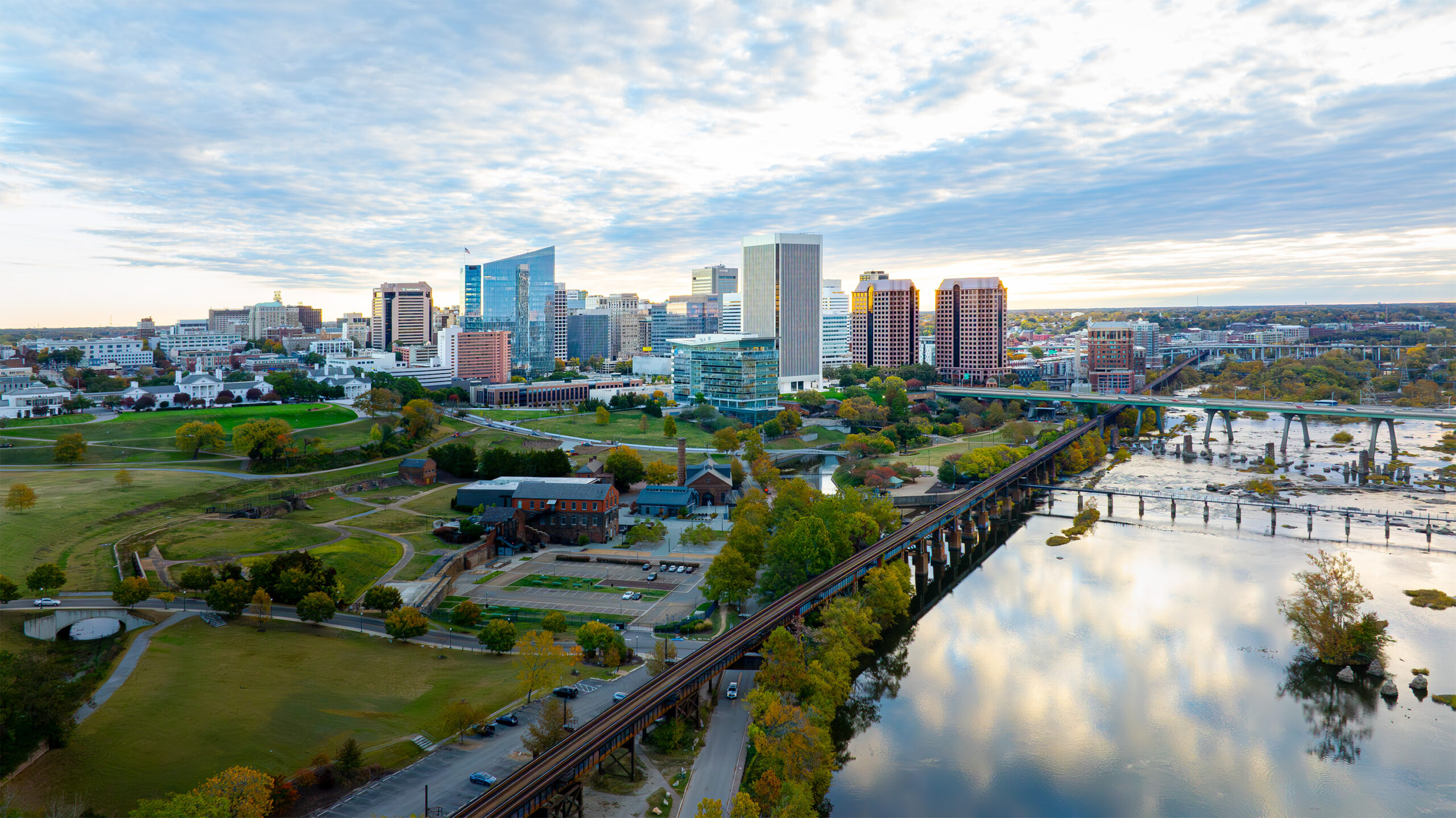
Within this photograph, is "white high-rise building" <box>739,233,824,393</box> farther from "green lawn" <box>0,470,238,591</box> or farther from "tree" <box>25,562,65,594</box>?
"tree" <box>25,562,65,594</box>

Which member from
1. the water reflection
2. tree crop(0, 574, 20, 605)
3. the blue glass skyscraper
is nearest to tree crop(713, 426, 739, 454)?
the water reflection

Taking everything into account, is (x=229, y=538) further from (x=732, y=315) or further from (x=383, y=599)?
(x=732, y=315)

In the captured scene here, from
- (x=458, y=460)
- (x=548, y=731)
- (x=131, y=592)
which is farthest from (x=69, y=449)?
(x=548, y=731)

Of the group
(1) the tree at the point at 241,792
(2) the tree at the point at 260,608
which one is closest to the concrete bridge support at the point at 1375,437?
(2) the tree at the point at 260,608

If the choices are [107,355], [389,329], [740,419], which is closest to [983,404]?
[740,419]

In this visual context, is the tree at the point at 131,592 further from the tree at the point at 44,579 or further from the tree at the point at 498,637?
the tree at the point at 498,637

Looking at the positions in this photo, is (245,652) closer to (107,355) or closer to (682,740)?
(682,740)
